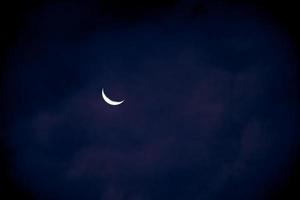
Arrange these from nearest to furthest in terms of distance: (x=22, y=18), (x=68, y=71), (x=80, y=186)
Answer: (x=22, y=18), (x=68, y=71), (x=80, y=186)

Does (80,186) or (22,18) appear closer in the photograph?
(22,18)

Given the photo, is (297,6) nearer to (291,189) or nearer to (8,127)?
(291,189)

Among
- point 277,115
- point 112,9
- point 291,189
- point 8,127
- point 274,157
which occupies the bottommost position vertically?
point 291,189

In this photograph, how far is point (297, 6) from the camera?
743 centimetres

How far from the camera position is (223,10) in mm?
7648

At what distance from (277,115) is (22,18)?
8.36 metres

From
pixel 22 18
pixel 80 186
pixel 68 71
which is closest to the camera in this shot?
pixel 22 18

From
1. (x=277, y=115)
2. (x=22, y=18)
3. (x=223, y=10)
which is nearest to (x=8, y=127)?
(x=22, y=18)

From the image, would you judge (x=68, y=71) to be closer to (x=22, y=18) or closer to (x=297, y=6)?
(x=22, y=18)

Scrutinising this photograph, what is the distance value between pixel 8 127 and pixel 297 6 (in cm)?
949

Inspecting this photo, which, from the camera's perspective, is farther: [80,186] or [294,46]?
[80,186]

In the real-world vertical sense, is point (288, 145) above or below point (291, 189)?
above

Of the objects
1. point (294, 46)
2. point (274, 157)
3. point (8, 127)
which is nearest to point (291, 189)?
point (274, 157)

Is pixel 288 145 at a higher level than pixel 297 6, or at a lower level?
lower
